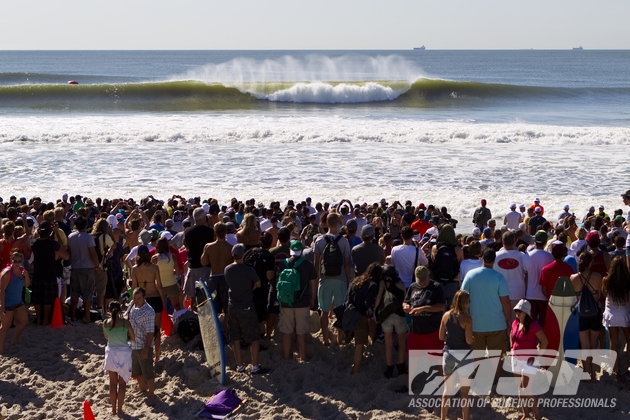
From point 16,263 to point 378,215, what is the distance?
5.62m

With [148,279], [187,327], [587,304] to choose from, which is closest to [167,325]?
[187,327]

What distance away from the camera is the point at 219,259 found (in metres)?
7.25

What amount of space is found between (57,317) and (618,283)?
619cm

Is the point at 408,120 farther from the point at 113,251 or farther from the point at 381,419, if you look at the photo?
the point at 381,419

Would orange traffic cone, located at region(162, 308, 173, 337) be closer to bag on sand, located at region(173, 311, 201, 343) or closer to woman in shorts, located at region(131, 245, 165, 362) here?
bag on sand, located at region(173, 311, 201, 343)

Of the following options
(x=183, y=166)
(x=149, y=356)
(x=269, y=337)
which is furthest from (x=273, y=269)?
(x=183, y=166)

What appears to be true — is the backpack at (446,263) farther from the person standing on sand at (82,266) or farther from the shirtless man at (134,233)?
the person standing on sand at (82,266)

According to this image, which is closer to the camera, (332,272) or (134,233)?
(332,272)

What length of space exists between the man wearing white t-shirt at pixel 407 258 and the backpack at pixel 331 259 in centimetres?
56

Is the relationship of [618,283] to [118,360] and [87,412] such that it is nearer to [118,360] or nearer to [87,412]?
[118,360]

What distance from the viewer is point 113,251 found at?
28.1 feet

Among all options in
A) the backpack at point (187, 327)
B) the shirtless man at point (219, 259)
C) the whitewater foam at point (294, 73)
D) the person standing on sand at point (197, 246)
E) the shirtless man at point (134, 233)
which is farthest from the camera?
the whitewater foam at point (294, 73)

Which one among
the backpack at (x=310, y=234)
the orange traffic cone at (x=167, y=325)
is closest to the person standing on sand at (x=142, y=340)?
the orange traffic cone at (x=167, y=325)

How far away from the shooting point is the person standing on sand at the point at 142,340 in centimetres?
632
